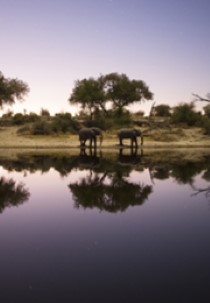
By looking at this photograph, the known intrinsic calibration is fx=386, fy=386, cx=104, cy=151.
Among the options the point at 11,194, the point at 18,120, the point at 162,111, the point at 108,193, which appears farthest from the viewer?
the point at 162,111

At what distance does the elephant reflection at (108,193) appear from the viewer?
9555 mm

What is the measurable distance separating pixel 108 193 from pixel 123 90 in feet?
173

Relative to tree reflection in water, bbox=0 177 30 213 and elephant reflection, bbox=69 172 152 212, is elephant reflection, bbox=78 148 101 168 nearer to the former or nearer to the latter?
elephant reflection, bbox=69 172 152 212

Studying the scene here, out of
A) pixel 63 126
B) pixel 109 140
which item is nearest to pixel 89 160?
pixel 109 140

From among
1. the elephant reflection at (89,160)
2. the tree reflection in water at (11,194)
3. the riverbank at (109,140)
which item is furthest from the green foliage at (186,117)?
the tree reflection in water at (11,194)

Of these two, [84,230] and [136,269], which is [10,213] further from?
[136,269]

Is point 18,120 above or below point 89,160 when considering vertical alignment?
above

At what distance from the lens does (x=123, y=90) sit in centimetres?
6272

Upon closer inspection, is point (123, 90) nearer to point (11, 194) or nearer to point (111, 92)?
point (111, 92)

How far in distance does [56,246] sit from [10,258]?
2.58ft

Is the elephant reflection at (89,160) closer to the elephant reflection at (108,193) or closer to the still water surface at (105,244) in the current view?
the elephant reflection at (108,193)

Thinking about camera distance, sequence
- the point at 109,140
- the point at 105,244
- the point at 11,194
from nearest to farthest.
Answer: the point at 105,244 < the point at 11,194 < the point at 109,140

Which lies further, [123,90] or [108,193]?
[123,90]

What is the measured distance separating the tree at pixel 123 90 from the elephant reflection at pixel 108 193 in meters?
49.6
